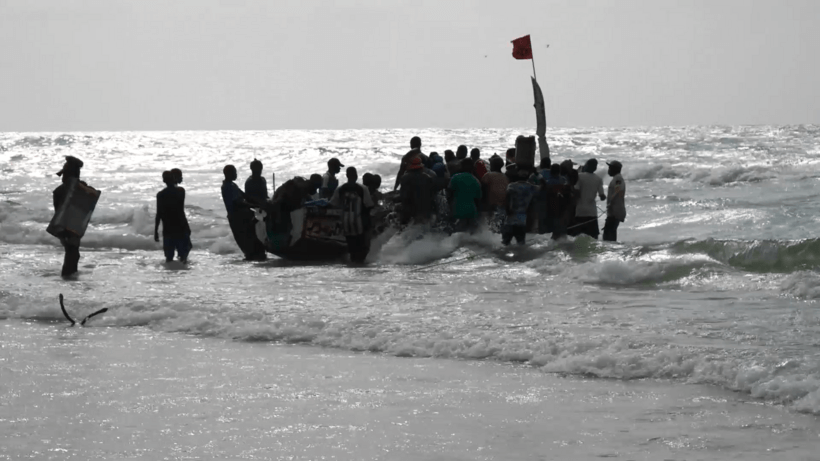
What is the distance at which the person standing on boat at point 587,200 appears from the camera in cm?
1392

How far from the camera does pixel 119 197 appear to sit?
3331 cm

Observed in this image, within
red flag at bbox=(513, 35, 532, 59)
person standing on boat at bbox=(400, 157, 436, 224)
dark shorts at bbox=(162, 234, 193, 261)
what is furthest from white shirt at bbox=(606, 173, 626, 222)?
dark shorts at bbox=(162, 234, 193, 261)

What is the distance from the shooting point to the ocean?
5.61 m

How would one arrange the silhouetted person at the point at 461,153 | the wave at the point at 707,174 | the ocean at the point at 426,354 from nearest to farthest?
the ocean at the point at 426,354 → the silhouetted person at the point at 461,153 → the wave at the point at 707,174

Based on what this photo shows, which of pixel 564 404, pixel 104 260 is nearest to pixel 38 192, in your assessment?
pixel 104 260

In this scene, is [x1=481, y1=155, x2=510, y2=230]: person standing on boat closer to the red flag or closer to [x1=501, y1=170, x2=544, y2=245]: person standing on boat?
[x1=501, y1=170, x2=544, y2=245]: person standing on boat

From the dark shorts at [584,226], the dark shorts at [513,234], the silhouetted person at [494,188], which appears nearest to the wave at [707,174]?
the dark shorts at [584,226]

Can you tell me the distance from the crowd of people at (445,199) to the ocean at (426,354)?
0.39m

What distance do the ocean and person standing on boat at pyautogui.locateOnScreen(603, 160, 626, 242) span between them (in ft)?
1.71

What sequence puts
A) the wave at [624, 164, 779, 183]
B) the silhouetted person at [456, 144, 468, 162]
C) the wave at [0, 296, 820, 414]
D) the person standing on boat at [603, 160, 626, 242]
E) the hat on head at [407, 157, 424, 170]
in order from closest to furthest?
the wave at [0, 296, 820, 414], the hat on head at [407, 157, 424, 170], the person standing on boat at [603, 160, 626, 242], the silhouetted person at [456, 144, 468, 162], the wave at [624, 164, 779, 183]

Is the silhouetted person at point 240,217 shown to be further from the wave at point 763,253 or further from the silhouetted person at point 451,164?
the wave at point 763,253

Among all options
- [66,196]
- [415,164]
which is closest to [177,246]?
[66,196]

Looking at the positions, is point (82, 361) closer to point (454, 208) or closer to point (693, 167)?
point (454, 208)

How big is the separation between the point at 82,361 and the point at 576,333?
413cm
